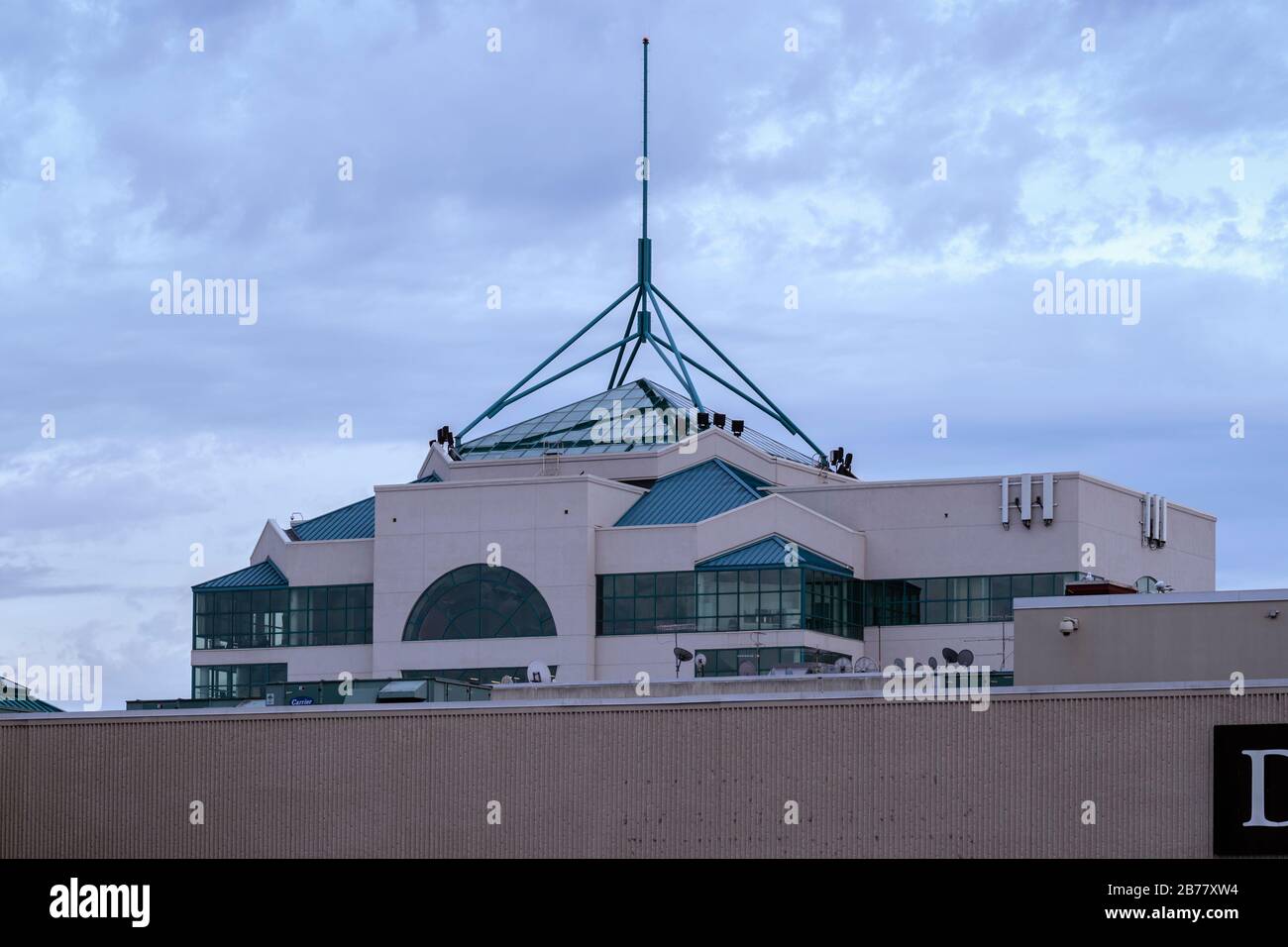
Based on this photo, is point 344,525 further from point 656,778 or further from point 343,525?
point 656,778

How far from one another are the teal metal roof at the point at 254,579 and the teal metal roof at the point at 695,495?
15.4 meters

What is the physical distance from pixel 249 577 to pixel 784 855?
52.7m

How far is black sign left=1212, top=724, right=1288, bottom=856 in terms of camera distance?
44.9 metres

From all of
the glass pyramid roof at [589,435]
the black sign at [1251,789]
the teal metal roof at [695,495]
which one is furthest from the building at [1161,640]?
the glass pyramid roof at [589,435]

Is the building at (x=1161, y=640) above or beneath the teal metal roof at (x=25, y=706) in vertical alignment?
above

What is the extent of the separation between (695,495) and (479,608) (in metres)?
10.0

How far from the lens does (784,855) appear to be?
49219 millimetres

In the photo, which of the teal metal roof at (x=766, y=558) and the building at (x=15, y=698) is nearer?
the building at (x=15, y=698)

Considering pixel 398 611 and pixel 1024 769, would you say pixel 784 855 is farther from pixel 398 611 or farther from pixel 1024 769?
pixel 398 611

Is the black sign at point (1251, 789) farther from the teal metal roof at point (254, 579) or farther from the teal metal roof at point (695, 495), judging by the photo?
the teal metal roof at point (254, 579)

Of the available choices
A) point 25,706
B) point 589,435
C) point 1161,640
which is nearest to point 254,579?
point 589,435

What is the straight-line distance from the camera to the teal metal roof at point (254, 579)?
97.2 meters

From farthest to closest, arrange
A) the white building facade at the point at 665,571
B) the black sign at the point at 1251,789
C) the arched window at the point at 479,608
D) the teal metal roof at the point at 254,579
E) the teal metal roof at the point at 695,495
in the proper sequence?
the teal metal roof at the point at 254,579 → the teal metal roof at the point at 695,495 → the arched window at the point at 479,608 → the white building facade at the point at 665,571 → the black sign at the point at 1251,789

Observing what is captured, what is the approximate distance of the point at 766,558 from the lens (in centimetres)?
8775
